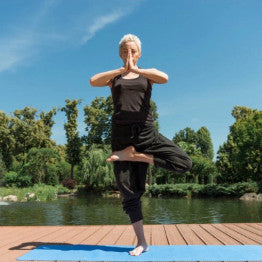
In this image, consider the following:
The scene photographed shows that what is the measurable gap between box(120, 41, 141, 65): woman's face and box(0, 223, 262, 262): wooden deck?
6.20ft

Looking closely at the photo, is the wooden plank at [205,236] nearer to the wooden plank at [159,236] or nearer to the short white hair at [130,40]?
the wooden plank at [159,236]

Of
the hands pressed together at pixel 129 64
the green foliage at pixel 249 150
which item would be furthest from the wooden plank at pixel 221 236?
the green foliage at pixel 249 150

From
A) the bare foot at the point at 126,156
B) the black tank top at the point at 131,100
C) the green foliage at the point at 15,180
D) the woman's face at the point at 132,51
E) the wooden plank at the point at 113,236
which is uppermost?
the woman's face at the point at 132,51

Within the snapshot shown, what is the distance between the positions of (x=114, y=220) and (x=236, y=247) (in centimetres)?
866

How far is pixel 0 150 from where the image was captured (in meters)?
34.6

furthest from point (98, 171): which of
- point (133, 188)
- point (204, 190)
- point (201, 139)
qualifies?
point (133, 188)

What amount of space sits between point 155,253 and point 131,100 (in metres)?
1.35

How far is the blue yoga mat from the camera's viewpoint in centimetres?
262

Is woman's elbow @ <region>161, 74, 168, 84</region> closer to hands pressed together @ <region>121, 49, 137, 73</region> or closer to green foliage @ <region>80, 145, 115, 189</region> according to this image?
hands pressed together @ <region>121, 49, 137, 73</region>

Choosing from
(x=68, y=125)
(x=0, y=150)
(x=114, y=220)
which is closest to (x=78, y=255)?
(x=114, y=220)

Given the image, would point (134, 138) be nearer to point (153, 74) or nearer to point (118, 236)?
point (153, 74)

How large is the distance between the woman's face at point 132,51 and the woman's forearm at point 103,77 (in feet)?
0.58

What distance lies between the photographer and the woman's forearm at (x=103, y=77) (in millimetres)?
2994

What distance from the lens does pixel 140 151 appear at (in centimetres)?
300
